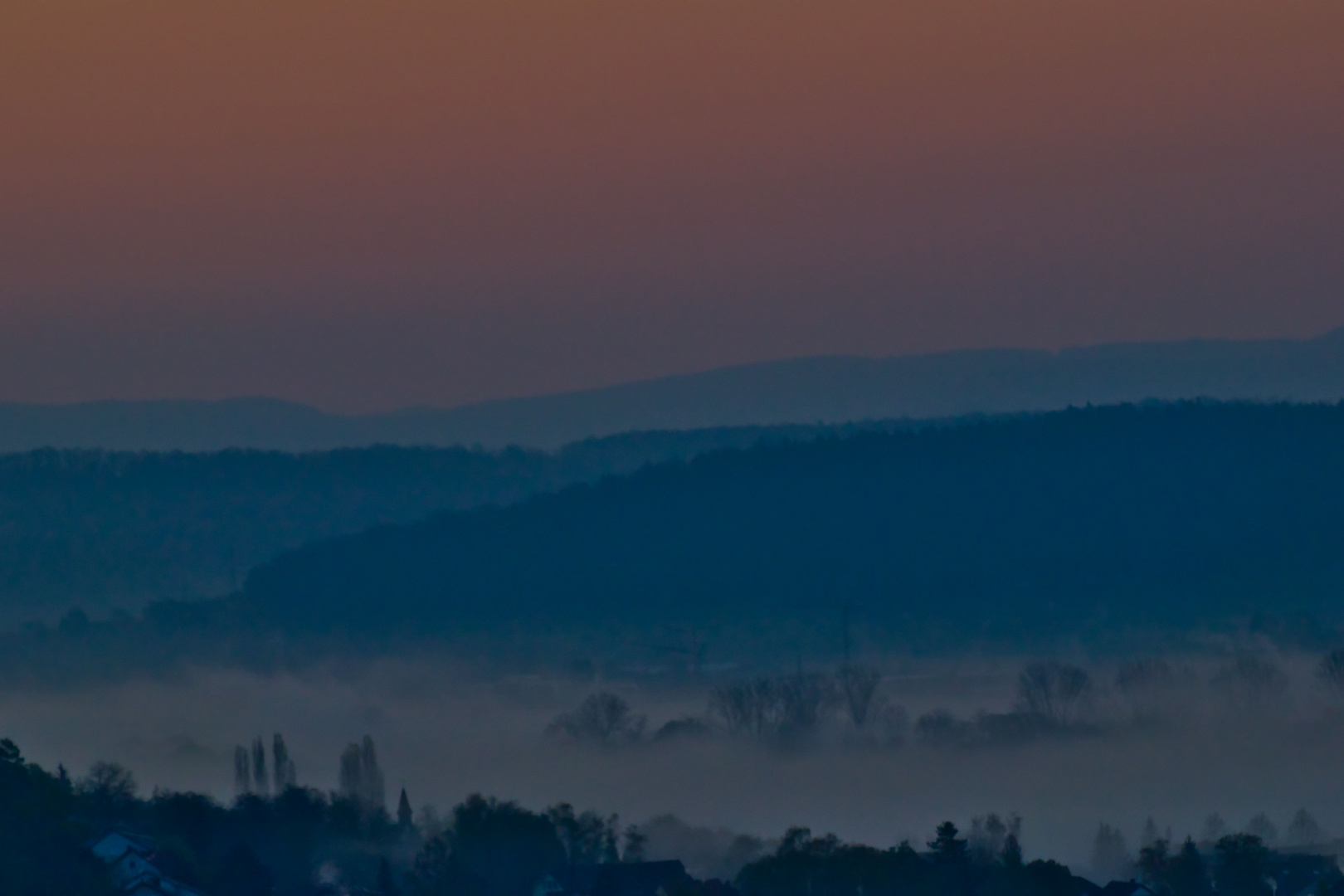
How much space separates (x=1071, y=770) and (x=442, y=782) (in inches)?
959

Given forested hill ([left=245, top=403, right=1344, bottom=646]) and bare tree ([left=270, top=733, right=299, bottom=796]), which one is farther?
forested hill ([left=245, top=403, right=1344, bottom=646])

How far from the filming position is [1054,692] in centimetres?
11869

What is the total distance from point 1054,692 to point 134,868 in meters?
77.2

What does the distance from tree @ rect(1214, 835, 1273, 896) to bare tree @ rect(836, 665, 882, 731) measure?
5706 centimetres

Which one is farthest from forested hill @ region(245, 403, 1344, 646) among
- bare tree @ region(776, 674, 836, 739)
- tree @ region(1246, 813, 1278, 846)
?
tree @ region(1246, 813, 1278, 846)

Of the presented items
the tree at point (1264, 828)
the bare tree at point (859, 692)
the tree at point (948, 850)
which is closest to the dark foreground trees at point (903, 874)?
the tree at point (948, 850)

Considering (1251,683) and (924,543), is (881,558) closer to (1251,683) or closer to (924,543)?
(924,543)

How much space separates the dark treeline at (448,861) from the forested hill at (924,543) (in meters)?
106

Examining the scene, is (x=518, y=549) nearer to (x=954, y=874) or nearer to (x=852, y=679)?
(x=852, y=679)

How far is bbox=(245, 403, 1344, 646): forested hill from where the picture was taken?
6668 inches

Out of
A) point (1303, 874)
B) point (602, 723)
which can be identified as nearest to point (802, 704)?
point (602, 723)

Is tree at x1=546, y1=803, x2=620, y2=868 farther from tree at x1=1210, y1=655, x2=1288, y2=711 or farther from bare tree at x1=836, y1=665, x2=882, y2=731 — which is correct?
tree at x1=1210, y1=655, x2=1288, y2=711

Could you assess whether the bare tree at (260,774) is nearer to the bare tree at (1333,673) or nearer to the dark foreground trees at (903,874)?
the dark foreground trees at (903,874)

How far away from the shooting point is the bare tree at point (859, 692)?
114625 millimetres
